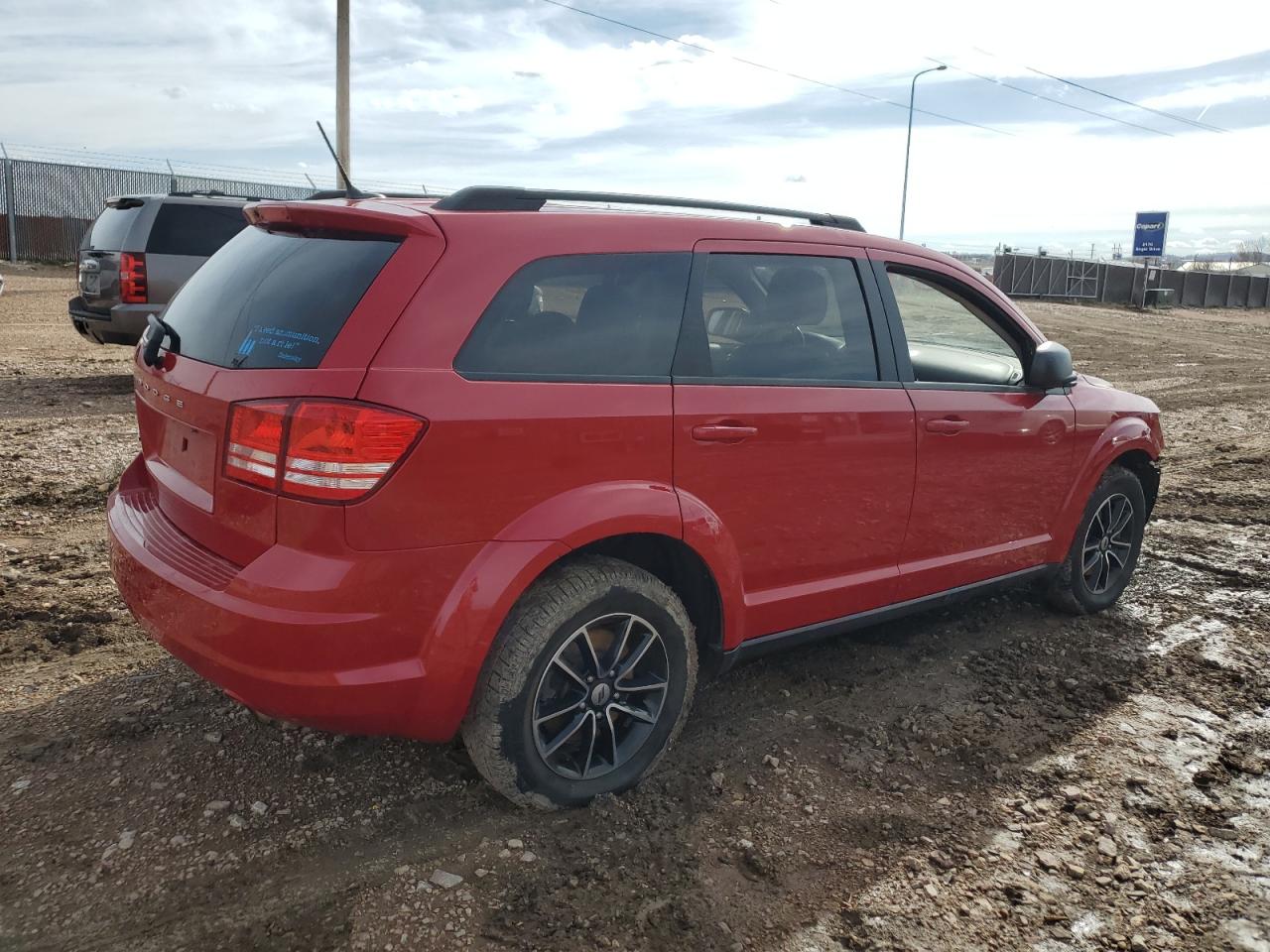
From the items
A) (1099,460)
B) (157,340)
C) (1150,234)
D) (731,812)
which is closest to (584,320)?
(157,340)

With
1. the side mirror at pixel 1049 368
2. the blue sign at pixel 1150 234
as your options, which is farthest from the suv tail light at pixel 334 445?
the blue sign at pixel 1150 234

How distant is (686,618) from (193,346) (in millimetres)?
1714

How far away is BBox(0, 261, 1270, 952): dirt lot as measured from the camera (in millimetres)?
2607

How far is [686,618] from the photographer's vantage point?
3.18m

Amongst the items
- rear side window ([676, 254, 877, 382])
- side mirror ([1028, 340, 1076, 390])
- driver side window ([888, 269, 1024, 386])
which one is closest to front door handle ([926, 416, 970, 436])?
driver side window ([888, 269, 1024, 386])

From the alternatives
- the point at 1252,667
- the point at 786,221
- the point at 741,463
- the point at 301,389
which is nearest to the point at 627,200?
the point at 786,221

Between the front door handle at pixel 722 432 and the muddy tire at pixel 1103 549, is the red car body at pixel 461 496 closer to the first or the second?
the front door handle at pixel 722 432

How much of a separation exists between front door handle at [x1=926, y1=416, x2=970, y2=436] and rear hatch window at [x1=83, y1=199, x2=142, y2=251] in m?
8.72

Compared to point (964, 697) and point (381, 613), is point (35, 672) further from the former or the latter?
point (964, 697)

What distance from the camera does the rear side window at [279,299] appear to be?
8.75 ft

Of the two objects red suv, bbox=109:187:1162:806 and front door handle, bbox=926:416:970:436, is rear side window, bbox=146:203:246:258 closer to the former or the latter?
red suv, bbox=109:187:1162:806

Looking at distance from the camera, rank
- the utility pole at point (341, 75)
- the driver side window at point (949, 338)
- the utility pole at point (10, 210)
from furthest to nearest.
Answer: the utility pole at point (10, 210)
the utility pole at point (341, 75)
the driver side window at point (949, 338)

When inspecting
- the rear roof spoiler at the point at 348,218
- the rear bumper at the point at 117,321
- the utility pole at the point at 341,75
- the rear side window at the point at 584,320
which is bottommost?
the rear bumper at the point at 117,321

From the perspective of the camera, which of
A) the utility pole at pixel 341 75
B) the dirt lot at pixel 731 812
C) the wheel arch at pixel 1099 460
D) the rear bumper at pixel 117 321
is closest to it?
the dirt lot at pixel 731 812
